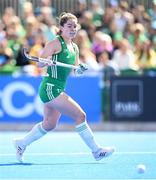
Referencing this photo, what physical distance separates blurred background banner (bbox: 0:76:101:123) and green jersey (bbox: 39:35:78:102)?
17.3 ft

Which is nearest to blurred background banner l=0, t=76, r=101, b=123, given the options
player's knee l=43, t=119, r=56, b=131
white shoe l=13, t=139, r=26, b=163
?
white shoe l=13, t=139, r=26, b=163

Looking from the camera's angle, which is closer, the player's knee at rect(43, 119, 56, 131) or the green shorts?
the green shorts

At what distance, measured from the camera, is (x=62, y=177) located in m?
9.07

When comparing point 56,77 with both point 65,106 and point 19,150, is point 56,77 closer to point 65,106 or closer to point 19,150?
point 65,106

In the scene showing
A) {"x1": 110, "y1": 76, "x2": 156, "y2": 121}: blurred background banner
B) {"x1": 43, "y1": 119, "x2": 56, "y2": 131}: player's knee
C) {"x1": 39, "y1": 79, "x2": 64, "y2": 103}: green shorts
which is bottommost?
{"x1": 110, "y1": 76, "x2": 156, "y2": 121}: blurred background banner

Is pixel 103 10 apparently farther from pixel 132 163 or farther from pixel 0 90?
pixel 132 163

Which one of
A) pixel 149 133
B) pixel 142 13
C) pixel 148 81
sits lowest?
pixel 149 133

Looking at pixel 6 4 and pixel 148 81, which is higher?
pixel 6 4

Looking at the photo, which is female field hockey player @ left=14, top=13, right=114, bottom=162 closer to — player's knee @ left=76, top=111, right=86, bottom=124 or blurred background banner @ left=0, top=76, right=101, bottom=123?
player's knee @ left=76, top=111, right=86, bottom=124

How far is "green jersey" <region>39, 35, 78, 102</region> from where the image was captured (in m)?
10.2

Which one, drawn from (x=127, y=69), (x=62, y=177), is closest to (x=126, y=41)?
(x=127, y=69)

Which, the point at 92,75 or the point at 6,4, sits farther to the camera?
the point at 6,4

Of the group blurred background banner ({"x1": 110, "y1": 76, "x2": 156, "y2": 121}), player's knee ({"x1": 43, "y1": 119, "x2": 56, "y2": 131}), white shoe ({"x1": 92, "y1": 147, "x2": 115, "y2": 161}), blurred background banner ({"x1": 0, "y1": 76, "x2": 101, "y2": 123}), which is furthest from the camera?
blurred background banner ({"x1": 110, "y1": 76, "x2": 156, "y2": 121})

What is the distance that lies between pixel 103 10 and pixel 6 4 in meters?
2.61
